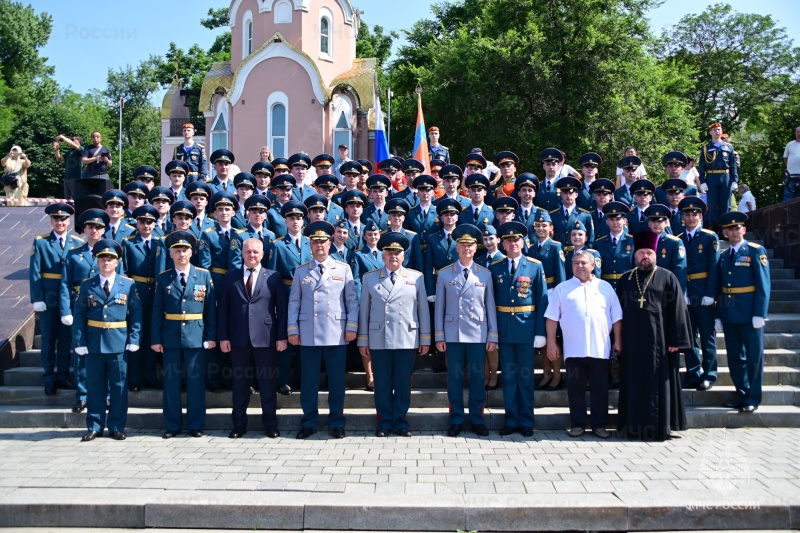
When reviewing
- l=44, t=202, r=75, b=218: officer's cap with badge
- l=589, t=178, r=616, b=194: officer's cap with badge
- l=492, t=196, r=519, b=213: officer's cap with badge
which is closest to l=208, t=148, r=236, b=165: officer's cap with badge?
l=44, t=202, r=75, b=218: officer's cap with badge

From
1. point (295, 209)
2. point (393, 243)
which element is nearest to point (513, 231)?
point (393, 243)

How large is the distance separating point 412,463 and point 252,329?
239 cm

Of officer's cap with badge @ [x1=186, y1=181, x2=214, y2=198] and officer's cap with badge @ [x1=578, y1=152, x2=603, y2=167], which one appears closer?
officer's cap with badge @ [x1=186, y1=181, x2=214, y2=198]

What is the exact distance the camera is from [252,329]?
7.62 m

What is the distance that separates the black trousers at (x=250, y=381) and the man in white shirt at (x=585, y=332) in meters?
3.18

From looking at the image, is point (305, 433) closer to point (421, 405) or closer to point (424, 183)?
point (421, 405)

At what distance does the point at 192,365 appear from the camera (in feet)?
25.0

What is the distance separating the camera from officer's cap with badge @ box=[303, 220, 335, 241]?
776 centimetres

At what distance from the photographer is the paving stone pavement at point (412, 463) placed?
5.81 metres

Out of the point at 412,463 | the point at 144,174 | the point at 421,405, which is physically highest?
the point at 144,174

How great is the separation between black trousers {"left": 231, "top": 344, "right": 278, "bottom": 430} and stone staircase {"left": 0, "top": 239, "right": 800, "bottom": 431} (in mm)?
317

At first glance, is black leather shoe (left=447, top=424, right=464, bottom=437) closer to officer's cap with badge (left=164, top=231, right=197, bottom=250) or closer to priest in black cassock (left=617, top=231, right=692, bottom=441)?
priest in black cassock (left=617, top=231, right=692, bottom=441)

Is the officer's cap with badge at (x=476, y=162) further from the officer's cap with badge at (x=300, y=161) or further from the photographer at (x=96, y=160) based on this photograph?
the photographer at (x=96, y=160)

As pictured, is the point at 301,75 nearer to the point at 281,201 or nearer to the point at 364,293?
the point at 281,201
